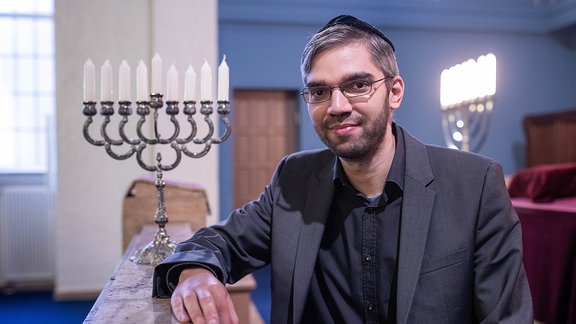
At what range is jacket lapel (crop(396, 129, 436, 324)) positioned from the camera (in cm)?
127

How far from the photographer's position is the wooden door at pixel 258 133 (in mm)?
7141

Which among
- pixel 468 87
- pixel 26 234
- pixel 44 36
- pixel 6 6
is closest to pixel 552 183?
pixel 468 87

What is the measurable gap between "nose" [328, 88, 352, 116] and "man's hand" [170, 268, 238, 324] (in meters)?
0.54

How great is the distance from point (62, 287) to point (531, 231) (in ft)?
12.1

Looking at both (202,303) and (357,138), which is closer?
(202,303)

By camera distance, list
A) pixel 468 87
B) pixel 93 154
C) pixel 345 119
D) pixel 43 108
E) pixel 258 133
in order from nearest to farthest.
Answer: pixel 345 119
pixel 93 154
pixel 468 87
pixel 43 108
pixel 258 133

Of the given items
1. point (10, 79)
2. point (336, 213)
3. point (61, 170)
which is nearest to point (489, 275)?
point (336, 213)

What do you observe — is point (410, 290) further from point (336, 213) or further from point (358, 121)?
point (358, 121)

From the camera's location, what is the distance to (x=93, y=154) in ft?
14.4

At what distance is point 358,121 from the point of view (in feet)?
4.48

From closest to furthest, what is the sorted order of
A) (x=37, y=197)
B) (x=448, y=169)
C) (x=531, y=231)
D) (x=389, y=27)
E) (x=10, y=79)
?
(x=448, y=169), (x=531, y=231), (x=37, y=197), (x=10, y=79), (x=389, y=27)

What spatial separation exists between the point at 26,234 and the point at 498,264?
4.78 metres

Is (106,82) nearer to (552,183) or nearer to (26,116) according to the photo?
(552,183)

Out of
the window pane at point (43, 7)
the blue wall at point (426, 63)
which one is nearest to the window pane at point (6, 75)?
the window pane at point (43, 7)
